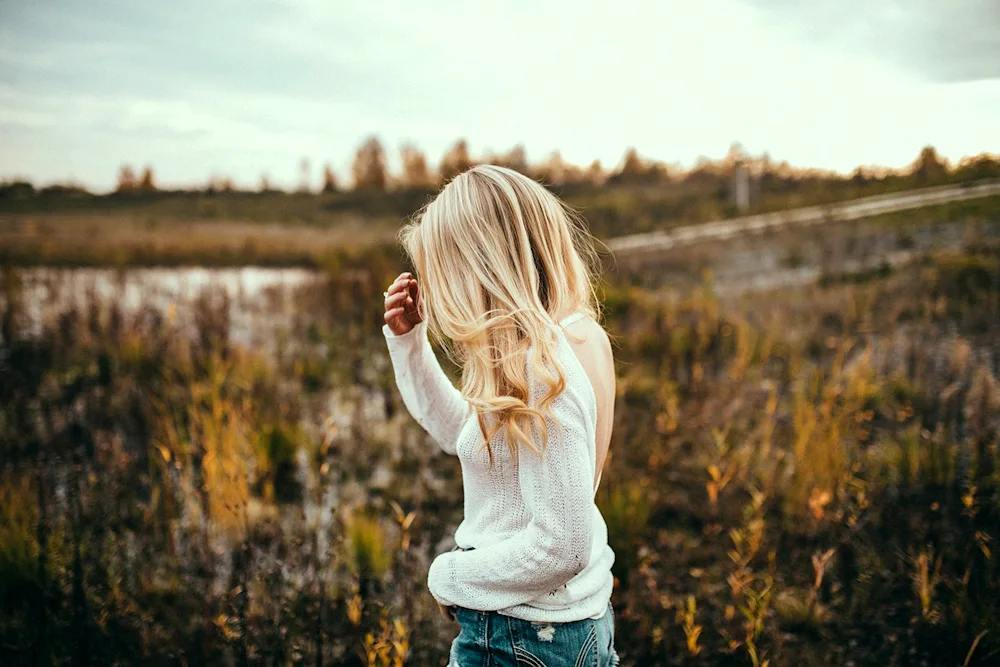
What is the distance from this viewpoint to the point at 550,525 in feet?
4.22

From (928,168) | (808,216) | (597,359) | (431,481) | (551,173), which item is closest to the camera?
(597,359)

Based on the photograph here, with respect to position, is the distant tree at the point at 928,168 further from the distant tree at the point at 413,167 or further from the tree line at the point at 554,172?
the distant tree at the point at 413,167

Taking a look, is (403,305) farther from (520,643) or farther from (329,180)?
(329,180)

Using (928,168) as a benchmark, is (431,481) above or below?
below

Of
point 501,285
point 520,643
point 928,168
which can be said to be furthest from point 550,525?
point 928,168

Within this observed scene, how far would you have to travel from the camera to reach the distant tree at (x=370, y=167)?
1395 inches

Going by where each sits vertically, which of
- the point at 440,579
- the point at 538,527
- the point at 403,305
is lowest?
the point at 440,579

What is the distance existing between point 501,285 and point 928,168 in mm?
9337

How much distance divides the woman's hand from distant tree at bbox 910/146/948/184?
22.1 feet

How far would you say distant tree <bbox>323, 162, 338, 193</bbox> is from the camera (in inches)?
1401

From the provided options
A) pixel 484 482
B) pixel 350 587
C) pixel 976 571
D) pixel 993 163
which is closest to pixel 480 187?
pixel 484 482

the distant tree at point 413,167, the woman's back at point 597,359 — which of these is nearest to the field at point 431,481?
the woman's back at point 597,359

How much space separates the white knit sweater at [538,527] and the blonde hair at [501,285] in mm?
40

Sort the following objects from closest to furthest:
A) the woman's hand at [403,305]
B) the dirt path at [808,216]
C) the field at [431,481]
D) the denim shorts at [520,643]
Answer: the denim shorts at [520,643] → the woman's hand at [403,305] → the field at [431,481] → the dirt path at [808,216]
